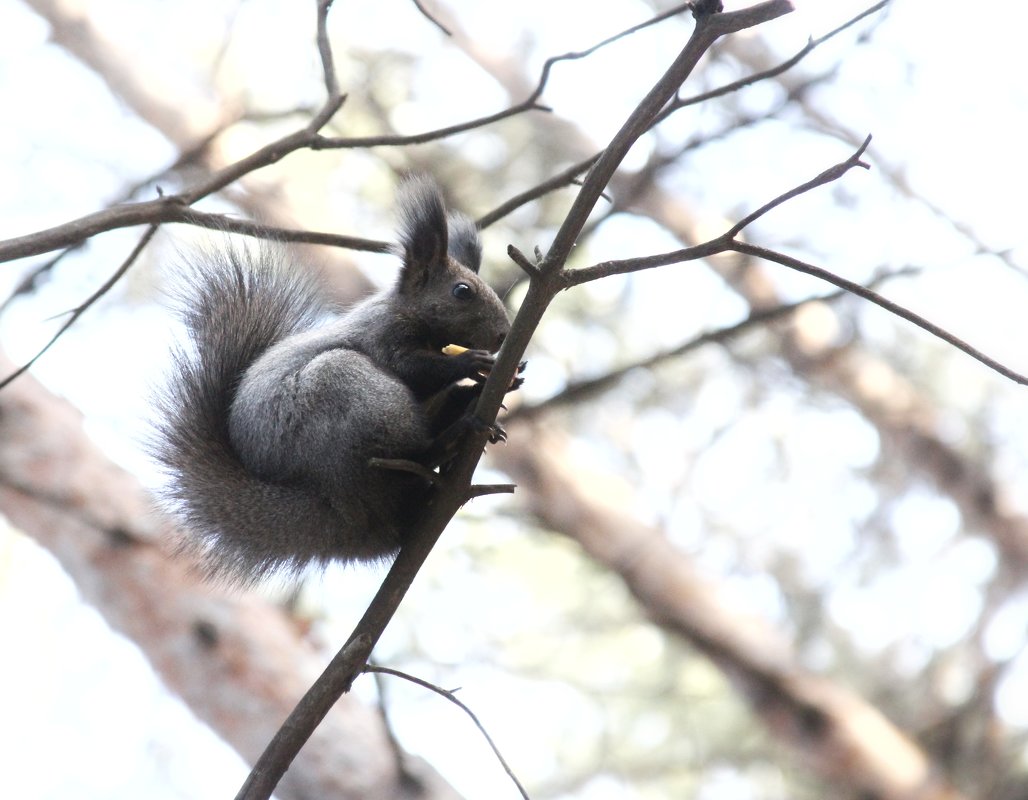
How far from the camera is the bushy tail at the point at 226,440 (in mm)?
1994

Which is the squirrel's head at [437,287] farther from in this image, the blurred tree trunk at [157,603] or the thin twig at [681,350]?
the blurred tree trunk at [157,603]

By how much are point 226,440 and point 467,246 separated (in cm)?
77

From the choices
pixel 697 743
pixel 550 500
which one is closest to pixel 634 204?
pixel 550 500

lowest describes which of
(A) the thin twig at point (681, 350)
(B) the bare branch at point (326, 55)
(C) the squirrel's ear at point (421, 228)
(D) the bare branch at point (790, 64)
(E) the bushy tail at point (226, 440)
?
(E) the bushy tail at point (226, 440)

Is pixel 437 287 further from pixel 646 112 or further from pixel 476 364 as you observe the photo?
pixel 646 112

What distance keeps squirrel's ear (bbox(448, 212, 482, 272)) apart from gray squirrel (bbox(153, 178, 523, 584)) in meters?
0.16

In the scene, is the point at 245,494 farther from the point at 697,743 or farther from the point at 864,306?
the point at 697,743

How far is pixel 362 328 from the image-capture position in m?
2.24

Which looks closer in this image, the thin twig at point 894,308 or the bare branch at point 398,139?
the thin twig at point 894,308

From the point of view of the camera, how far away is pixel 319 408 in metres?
1.98

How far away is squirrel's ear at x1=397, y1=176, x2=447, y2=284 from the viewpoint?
2.28 m

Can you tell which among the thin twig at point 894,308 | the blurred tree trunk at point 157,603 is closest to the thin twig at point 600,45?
the thin twig at point 894,308

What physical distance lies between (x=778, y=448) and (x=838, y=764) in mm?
1684

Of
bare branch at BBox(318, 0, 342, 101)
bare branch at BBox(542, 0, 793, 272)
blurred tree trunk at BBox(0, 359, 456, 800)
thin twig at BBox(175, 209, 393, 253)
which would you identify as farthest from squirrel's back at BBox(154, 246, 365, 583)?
blurred tree trunk at BBox(0, 359, 456, 800)
